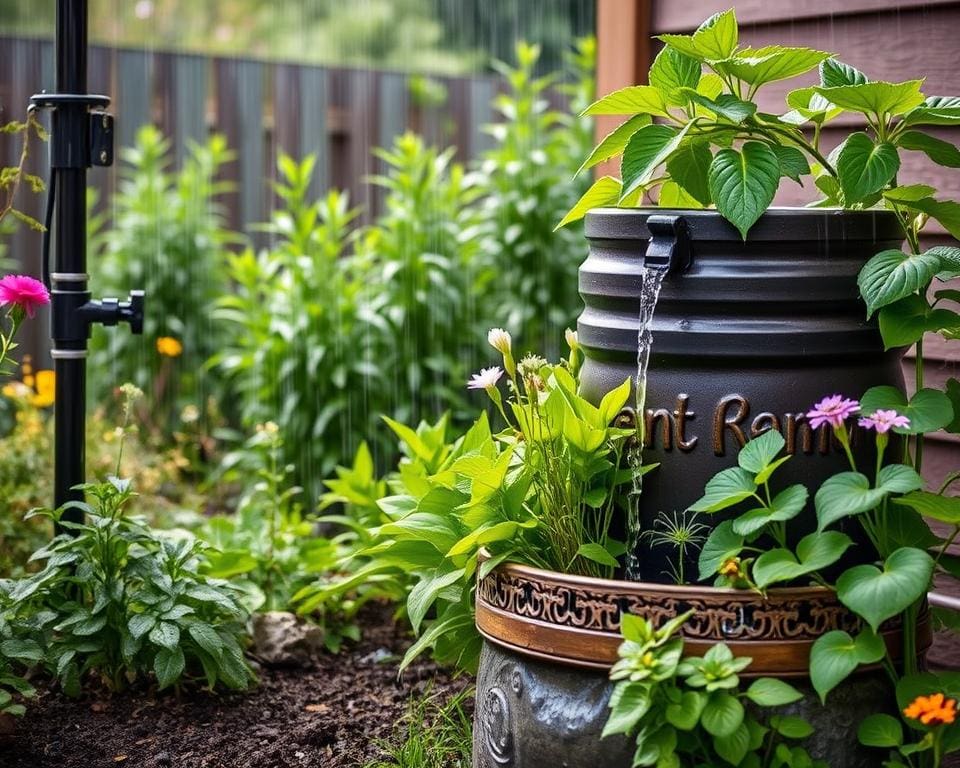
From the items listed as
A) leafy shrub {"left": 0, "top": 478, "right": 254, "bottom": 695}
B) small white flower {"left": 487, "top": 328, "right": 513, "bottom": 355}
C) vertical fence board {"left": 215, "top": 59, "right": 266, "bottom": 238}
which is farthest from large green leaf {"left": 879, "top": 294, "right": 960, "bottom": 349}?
vertical fence board {"left": 215, "top": 59, "right": 266, "bottom": 238}

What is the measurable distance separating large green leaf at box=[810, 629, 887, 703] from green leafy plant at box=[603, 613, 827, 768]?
43 mm

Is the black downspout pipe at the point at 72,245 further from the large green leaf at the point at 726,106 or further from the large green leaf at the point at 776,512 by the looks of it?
the large green leaf at the point at 776,512

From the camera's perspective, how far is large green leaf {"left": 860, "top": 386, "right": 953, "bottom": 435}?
5.77ft

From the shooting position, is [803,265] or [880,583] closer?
[880,583]

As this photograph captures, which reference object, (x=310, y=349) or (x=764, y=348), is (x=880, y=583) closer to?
(x=764, y=348)

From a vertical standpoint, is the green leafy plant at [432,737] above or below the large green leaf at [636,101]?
below

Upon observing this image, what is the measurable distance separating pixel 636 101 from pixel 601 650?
892mm

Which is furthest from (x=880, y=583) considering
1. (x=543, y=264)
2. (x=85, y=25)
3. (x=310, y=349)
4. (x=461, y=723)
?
(x=543, y=264)

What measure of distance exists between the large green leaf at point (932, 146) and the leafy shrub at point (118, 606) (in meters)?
1.57

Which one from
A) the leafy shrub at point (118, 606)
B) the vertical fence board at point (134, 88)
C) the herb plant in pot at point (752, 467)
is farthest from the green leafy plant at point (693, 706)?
the vertical fence board at point (134, 88)

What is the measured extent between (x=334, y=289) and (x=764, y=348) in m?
2.80

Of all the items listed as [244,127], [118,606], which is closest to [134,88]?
[244,127]

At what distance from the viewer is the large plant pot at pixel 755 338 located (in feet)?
6.03

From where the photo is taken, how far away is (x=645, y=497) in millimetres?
1943
